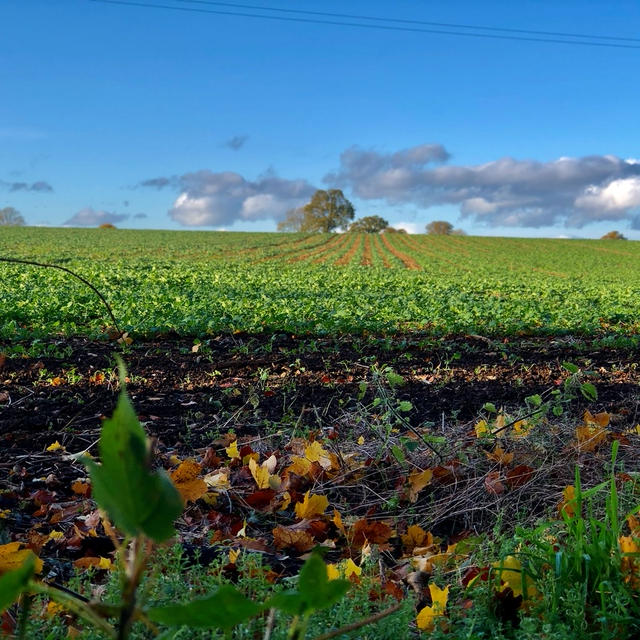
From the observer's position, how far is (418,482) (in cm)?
343

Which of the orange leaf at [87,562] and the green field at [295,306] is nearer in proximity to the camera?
the orange leaf at [87,562]

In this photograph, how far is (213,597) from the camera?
0.63 metres

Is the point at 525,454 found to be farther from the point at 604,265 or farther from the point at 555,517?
the point at 604,265

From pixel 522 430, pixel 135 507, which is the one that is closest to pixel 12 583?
pixel 135 507

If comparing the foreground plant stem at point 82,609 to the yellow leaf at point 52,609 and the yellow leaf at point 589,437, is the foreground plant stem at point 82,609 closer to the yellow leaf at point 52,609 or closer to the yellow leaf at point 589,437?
the yellow leaf at point 52,609

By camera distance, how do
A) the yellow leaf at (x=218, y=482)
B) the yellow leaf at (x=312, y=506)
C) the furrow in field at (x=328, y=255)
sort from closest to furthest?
the yellow leaf at (x=312, y=506) → the yellow leaf at (x=218, y=482) → the furrow in field at (x=328, y=255)

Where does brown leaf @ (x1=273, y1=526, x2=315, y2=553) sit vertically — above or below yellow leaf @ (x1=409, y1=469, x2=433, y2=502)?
below

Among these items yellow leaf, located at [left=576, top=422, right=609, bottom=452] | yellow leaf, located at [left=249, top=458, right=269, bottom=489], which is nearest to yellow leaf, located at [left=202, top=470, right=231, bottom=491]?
yellow leaf, located at [left=249, top=458, right=269, bottom=489]

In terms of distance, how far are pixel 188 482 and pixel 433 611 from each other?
107 centimetres

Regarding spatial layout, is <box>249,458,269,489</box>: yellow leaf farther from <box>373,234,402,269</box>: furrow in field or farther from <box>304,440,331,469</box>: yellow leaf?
<box>373,234,402,269</box>: furrow in field

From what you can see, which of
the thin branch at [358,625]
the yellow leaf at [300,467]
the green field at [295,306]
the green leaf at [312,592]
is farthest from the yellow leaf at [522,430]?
the green field at [295,306]

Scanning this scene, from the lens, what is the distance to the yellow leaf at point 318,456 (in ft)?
12.2

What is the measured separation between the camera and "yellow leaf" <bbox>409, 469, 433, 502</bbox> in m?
3.39

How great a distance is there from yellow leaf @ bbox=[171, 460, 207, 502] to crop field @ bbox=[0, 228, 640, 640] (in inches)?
1.8
